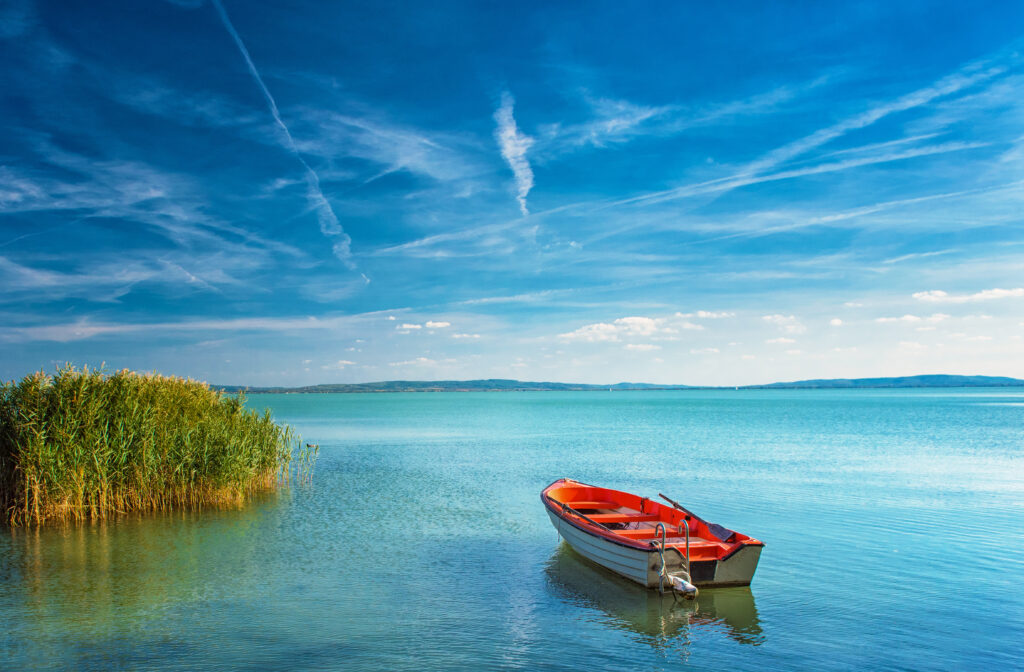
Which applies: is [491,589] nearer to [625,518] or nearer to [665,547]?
[665,547]

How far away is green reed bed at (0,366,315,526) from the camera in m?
15.9

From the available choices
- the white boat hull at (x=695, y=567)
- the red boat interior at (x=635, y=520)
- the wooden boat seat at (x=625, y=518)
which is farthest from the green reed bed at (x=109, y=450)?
the white boat hull at (x=695, y=567)

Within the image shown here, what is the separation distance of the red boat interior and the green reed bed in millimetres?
10035

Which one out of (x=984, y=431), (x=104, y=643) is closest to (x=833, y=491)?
(x=104, y=643)

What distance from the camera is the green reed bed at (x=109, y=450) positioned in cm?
1590

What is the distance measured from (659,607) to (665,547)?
40.3 inches

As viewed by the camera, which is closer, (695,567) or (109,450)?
(695,567)

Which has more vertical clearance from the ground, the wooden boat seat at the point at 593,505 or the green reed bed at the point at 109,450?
the green reed bed at the point at 109,450

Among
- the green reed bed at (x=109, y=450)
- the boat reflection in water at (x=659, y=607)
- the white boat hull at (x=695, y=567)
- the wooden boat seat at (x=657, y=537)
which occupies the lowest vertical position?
the boat reflection in water at (x=659, y=607)

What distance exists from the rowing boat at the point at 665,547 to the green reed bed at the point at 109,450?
34.6 ft

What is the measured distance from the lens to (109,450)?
16.6 m

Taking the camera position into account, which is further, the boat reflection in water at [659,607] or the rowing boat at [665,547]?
the rowing boat at [665,547]

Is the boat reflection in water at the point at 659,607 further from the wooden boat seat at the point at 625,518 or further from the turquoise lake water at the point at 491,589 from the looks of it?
the wooden boat seat at the point at 625,518

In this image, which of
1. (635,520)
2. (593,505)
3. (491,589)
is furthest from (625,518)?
(491,589)
